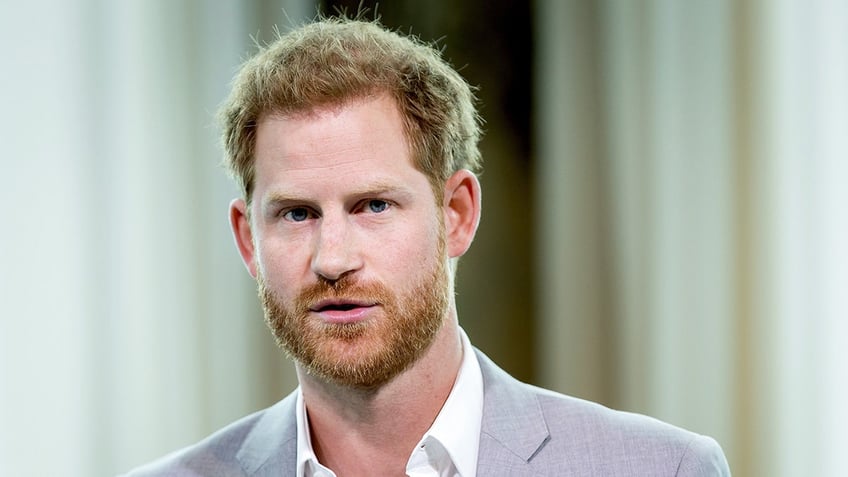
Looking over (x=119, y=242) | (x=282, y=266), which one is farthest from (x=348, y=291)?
(x=119, y=242)

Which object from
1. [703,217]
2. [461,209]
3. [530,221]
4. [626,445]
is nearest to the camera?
[626,445]

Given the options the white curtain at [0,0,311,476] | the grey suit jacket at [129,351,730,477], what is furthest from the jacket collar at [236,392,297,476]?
the white curtain at [0,0,311,476]

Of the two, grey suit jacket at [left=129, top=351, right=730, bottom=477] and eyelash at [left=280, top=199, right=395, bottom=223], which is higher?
eyelash at [left=280, top=199, right=395, bottom=223]

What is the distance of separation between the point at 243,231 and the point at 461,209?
402 mm

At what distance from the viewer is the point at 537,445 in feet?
5.69

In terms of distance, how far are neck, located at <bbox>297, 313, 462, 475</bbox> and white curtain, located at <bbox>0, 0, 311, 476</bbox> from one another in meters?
1.27

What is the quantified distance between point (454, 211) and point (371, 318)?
31cm

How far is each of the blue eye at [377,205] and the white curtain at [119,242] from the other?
1.41 metres

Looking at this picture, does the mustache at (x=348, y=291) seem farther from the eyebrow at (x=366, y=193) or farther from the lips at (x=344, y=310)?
the eyebrow at (x=366, y=193)

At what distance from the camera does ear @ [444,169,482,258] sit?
1.82 m

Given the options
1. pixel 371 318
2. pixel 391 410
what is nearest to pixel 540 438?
pixel 391 410

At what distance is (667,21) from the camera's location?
2.95 meters

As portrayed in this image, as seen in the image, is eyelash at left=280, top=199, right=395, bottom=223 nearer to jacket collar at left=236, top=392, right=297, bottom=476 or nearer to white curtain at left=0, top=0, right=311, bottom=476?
jacket collar at left=236, top=392, right=297, bottom=476

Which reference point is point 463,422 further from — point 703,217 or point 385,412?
point 703,217
